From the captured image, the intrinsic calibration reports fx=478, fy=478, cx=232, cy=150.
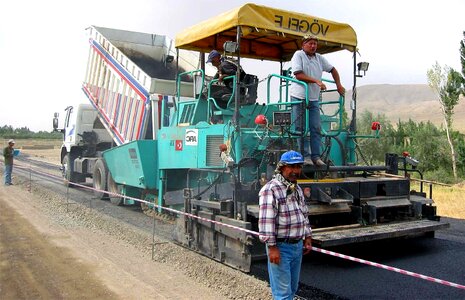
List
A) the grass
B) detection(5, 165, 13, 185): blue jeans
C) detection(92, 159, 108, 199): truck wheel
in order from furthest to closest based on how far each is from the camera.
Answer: detection(5, 165, 13, 185): blue jeans → detection(92, 159, 108, 199): truck wheel → the grass

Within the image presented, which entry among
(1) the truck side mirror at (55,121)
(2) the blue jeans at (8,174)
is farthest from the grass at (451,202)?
(2) the blue jeans at (8,174)

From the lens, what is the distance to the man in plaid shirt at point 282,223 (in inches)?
146

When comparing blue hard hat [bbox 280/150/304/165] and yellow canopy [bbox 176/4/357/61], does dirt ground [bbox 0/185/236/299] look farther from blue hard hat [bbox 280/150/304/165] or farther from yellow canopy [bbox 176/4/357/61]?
yellow canopy [bbox 176/4/357/61]

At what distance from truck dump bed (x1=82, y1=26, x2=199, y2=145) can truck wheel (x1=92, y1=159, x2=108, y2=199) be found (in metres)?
0.82

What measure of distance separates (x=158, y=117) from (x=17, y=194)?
234 inches

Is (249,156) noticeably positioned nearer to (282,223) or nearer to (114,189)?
(282,223)

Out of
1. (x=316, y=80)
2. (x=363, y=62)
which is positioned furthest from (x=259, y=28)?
(x=363, y=62)

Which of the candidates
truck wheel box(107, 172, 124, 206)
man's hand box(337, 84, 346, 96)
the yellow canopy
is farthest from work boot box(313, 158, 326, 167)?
truck wheel box(107, 172, 124, 206)

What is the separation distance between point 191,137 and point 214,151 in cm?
65

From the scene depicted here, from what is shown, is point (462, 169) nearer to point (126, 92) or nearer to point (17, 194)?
point (126, 92)

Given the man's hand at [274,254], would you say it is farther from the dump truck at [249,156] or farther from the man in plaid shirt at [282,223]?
the dump truck at [249,156]

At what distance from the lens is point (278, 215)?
377cm

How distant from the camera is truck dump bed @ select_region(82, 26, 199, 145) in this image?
9867 mm

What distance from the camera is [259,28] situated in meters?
6.21
